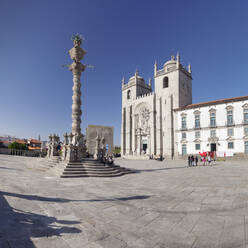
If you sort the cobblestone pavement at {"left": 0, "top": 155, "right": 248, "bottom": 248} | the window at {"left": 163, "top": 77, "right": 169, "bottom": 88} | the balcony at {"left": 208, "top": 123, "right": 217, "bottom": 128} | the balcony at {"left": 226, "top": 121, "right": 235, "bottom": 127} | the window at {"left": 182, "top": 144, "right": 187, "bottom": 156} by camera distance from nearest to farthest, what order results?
the cobblestone pavement at {"left": 0, "top": 155, "right": 248, "bottom": 248}
the balcony at {"left": 226, "top": 121, "right": 235, "bottom": 127}
the balcony at {"left": 208, "top": 123, "right": 217, "bottom": 128}
the window at {"left": 182, "top": 144, "right": 187, "bottom": 156}
the window at {"left": 163, "top": 77, "right": 169, "bottom": 88}

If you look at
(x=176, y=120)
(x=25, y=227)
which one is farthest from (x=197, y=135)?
(x=25, y=227)

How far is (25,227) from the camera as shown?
4414 millimetres

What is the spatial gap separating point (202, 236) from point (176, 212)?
176 cm

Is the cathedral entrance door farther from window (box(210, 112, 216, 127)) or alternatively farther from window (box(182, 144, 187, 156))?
window (box(210, 112, 216, 127))

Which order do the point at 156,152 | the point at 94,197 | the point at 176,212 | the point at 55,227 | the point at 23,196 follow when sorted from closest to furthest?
the point at 55,227 → the point at 176,212 → the point at 23,196 → the point at 94,197 → the point at 156,152

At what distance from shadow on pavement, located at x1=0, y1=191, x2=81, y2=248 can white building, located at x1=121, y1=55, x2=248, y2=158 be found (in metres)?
37.4

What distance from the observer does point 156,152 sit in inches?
1847

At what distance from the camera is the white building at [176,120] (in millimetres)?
35312

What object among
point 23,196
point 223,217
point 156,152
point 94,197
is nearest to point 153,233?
point 223,217

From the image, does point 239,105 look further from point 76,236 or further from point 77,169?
point 76,236

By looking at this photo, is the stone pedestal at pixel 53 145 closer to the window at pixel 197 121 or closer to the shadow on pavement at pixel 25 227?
the shadow on pavement at pixel 25 227

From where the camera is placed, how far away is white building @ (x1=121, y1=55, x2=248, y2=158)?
35.3m

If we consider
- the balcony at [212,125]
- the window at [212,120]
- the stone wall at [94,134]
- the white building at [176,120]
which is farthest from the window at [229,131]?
the stone wall at [94,134]

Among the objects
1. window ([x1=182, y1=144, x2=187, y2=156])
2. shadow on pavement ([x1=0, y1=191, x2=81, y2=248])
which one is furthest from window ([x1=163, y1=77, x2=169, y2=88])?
shadow on pavement ([x1=0, y1=191, x2=81, y2=248])
